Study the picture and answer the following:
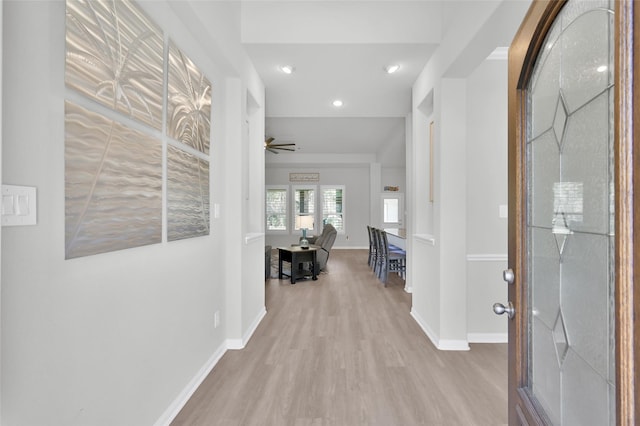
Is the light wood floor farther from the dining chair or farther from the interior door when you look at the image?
the dining chair

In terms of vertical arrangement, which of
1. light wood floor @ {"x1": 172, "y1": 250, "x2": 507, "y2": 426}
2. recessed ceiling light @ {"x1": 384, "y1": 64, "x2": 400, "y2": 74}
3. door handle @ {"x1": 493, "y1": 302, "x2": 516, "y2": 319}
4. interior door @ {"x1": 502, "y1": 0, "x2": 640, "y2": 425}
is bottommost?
light wood floor @ {"x1": 172, "y1": 250, "x2": 507, "y2": 426}

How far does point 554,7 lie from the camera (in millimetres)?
833

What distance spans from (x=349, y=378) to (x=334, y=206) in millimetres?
7516

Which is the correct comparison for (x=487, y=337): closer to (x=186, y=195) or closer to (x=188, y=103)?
(x=186, y=195)

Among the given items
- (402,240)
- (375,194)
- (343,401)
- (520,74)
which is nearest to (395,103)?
(402,240)

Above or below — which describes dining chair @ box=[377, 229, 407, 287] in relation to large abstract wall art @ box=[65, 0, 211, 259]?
below

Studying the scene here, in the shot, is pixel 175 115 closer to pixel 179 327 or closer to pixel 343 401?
pixel 179 327

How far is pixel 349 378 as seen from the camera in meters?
2.14

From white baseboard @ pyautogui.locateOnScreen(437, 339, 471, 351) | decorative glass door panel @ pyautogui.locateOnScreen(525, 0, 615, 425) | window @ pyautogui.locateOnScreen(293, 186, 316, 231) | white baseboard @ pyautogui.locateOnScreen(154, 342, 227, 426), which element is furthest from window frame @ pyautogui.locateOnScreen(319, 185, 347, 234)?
decorative glass door panel @ pyautogui.locateOnScreen(525, 0, 615, 425)

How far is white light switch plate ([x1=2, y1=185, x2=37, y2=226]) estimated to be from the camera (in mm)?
852

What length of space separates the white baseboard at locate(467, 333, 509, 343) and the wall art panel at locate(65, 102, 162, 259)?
109 inches

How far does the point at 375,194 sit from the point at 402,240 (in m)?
3.45

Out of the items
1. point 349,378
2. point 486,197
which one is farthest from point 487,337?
point 349,378

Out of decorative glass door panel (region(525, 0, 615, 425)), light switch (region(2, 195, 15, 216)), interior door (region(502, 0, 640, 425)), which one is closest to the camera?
interior door (region(502, 0, 640, 425))
